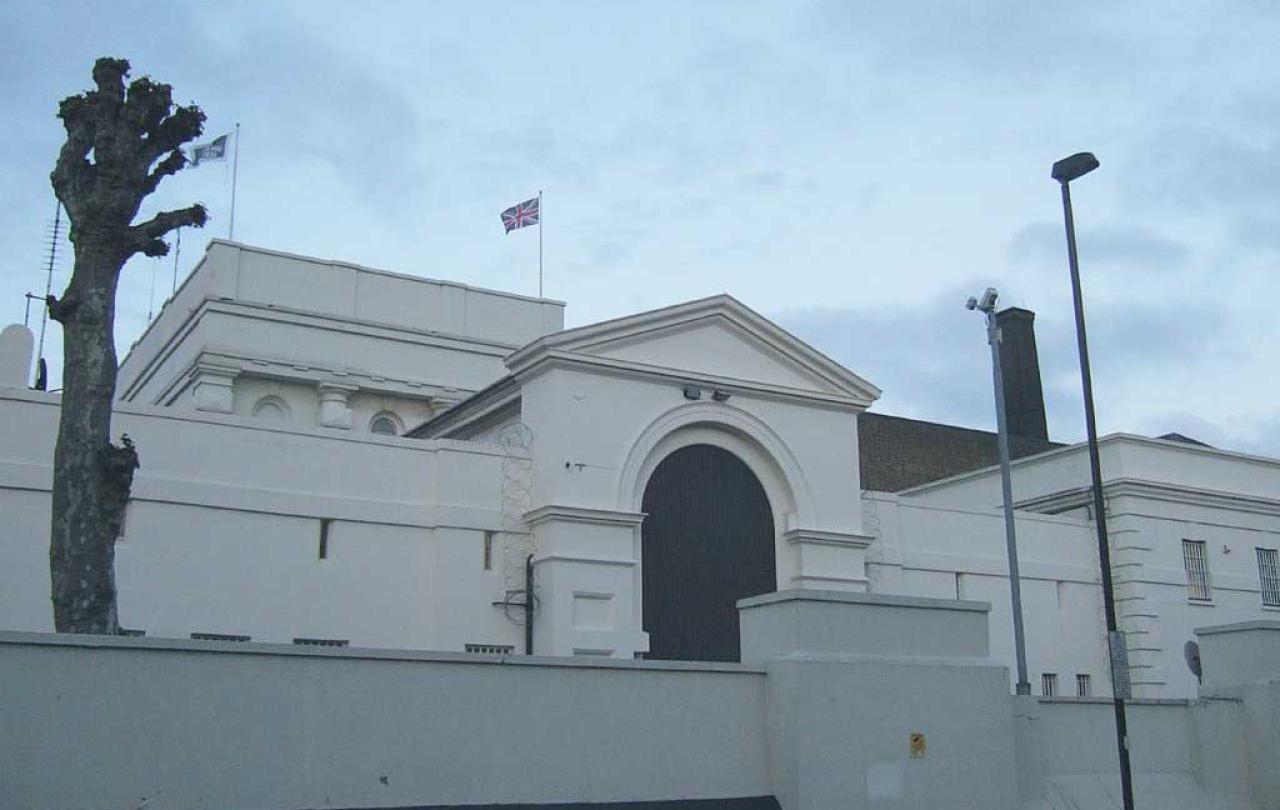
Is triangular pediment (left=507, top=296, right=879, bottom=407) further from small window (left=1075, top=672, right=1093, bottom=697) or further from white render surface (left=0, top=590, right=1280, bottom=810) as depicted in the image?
white render surface (left=0, top=590, right=1280, bottom=810)

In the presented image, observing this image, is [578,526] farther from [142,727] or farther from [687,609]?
[142,727]

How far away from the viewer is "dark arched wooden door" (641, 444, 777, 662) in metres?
23.8

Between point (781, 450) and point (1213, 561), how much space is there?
13.7m

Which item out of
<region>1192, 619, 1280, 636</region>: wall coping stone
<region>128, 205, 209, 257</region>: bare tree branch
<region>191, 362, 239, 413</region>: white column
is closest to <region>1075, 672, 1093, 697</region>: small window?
<region>1192, 619, 1280, 636</region>: wall coping stone

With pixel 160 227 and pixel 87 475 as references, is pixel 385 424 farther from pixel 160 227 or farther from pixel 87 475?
pixel 87 475

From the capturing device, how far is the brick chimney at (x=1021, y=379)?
48438mm

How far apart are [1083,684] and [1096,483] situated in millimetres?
16914

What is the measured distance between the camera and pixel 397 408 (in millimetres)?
35406

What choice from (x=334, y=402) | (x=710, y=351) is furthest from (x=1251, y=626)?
(x=334, y=402)

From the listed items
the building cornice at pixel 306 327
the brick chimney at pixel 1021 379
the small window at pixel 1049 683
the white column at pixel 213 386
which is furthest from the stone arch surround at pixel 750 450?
the brick chimney at pixel 1021 379

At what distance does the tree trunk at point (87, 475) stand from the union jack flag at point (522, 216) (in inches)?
953

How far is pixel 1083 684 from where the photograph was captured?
103ft

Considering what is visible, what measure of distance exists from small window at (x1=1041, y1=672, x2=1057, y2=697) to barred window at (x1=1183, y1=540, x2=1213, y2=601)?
438 cm

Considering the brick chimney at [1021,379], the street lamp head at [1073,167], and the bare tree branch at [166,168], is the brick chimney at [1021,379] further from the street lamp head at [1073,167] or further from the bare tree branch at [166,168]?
the bare tree branch at [166,168]
